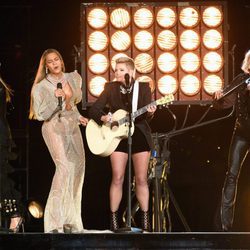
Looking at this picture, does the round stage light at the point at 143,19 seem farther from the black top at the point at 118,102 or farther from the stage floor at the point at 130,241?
Result: the stage floor at the point at 130,241

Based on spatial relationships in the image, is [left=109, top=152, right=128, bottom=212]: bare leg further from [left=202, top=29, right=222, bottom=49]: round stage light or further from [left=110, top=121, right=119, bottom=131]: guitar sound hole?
[left=202, top=29, right=222, bottom=49]: round stage light

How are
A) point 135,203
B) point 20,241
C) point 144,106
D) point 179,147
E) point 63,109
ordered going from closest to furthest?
1. point 20,241
2. point 144,106
3. point 63,109
4. point 135,203
5. point 179,147

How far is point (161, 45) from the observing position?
400 inches

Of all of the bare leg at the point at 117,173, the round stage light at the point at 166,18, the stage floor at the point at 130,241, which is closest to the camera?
the stage floor at the point at 130,241

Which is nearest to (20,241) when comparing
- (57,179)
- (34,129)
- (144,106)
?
(57,179)

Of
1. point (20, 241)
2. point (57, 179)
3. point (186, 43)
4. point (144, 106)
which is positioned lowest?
point (20, 241)

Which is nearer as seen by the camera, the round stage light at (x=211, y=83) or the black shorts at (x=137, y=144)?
the black shorts at (x=137, y=144)

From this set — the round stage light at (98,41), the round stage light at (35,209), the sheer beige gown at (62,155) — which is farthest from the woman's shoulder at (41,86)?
the round stage light at (35,209)

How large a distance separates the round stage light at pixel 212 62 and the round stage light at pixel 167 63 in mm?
369

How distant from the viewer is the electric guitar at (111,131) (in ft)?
26.6

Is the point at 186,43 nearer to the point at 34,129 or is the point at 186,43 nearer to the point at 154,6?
the point at 154,6

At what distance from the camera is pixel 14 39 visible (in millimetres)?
10523

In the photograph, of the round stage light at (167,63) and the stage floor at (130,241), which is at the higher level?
the round stage light at (167,63)

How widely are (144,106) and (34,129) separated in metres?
2.73
